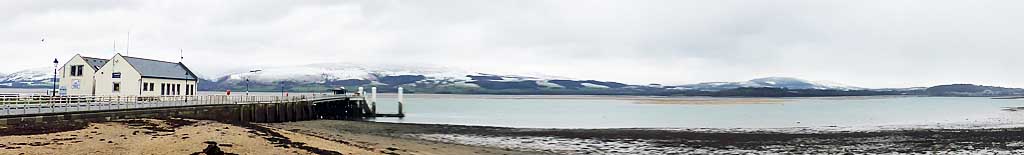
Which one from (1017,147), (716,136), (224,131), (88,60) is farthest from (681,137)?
(88,60)

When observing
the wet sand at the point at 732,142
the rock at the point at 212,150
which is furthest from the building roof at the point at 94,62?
the rock at the point at 212,150

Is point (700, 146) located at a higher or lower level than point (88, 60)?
lower

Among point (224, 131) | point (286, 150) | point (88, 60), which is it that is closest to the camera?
point (286, 150)

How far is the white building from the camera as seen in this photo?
183ft

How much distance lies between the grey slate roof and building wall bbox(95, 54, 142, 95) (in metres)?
0.44

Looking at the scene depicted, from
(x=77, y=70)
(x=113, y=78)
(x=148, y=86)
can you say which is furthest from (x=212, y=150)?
(x=77, y=70)

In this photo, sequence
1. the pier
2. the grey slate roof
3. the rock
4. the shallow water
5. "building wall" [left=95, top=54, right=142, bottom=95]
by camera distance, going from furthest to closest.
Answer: the shallow water, the grey slate roof, "building wall" [left=95, top=54, right=142, bottom=95], the pier, the rock

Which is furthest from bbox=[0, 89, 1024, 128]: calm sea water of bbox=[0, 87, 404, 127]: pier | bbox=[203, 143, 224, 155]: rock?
→ bbox=[203, 143, 224, 155]: rock

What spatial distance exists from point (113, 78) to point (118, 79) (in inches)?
21.0

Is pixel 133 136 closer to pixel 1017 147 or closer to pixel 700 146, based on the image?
pixel 700 146

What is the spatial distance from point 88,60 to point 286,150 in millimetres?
40975

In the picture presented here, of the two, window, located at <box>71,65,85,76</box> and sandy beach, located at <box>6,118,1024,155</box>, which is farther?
window, located at <box>71,65,85,76</box>

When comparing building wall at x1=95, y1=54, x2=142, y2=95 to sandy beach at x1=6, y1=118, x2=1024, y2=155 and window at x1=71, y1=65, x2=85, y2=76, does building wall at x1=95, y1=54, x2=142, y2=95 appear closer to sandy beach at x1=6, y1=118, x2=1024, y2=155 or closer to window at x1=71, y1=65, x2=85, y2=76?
window at x1=71, y1=65, x2=85, y2=76

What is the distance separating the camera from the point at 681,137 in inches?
1594
